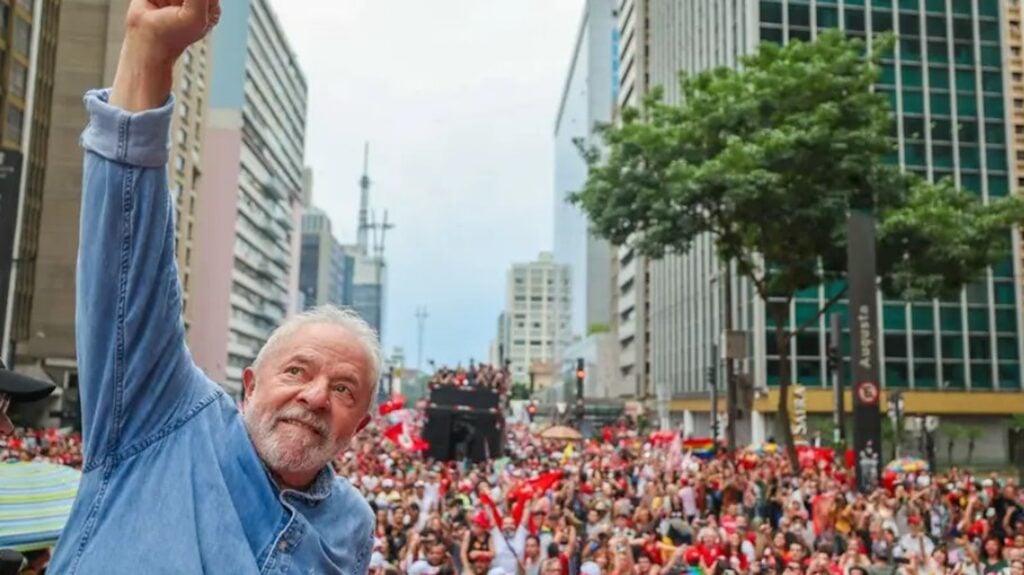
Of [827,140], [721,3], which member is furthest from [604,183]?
[721,3]

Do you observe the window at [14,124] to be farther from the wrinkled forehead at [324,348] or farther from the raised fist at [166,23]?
the raised fist at [166,23]

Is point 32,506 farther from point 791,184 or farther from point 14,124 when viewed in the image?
point 14,124

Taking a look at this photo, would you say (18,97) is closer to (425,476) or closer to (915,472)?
(425,476)

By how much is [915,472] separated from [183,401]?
855 inches

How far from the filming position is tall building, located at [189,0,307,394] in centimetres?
7831

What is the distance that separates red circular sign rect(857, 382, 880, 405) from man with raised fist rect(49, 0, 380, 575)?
59.8 ft

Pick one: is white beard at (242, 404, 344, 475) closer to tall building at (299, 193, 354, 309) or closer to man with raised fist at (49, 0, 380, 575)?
man with raised fist at (49, 0, 380, 575)

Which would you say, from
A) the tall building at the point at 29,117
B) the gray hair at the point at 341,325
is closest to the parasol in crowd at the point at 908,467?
the gray hair at the point at 341,325

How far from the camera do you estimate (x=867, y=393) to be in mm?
18641

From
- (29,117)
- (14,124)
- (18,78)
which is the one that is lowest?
(14,124)

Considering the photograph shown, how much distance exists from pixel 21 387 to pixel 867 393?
17.7 meters

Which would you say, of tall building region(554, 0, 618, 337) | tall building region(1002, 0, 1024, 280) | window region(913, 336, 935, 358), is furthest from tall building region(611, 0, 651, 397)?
tall building region(1002, 0, 1024, 280)

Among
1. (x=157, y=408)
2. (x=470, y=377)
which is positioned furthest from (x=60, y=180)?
(x=157, y=408)

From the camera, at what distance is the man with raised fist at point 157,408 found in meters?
1.68
